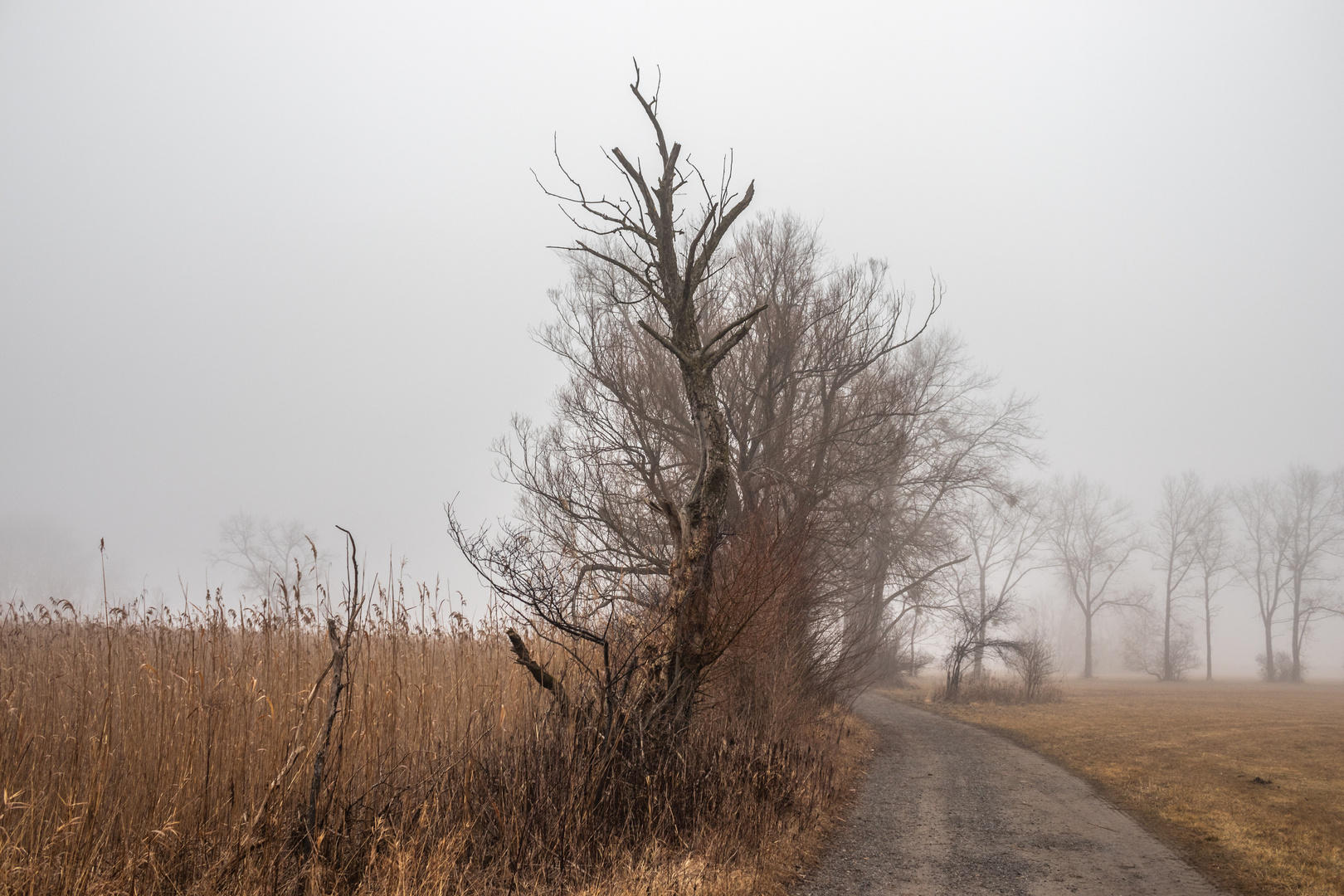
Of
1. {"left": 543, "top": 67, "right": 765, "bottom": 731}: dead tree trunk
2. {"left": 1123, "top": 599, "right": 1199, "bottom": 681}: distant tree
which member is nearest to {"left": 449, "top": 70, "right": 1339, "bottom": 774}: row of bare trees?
{"left": 543, "top": 67, "right": 765, "bottom": 731}: dead tree trunk

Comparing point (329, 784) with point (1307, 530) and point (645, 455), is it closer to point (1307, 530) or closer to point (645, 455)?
point (645, 455)

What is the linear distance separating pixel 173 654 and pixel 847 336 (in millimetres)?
12097

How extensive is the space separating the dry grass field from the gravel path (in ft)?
1.30

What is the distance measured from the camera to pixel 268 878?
10.9 ft

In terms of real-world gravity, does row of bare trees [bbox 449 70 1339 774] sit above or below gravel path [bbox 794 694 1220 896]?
above

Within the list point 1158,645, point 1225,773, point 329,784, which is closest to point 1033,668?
point 1225,773

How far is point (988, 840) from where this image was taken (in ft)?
21.3

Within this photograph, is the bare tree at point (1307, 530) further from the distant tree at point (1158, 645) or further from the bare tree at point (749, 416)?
the bare tree at point (749, 416)

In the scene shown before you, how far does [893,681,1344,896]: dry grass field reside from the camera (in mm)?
5750

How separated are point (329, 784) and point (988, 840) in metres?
5.68

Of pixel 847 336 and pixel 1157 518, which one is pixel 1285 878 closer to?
pixel 847 336

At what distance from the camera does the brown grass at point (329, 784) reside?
11.5 feet

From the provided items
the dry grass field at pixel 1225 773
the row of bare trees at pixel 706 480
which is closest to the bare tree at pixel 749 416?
the row of bare trees at pixel 706 480

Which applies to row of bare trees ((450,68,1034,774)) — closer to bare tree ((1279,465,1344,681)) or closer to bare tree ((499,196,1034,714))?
bare tree ((499,196,1034,714))
